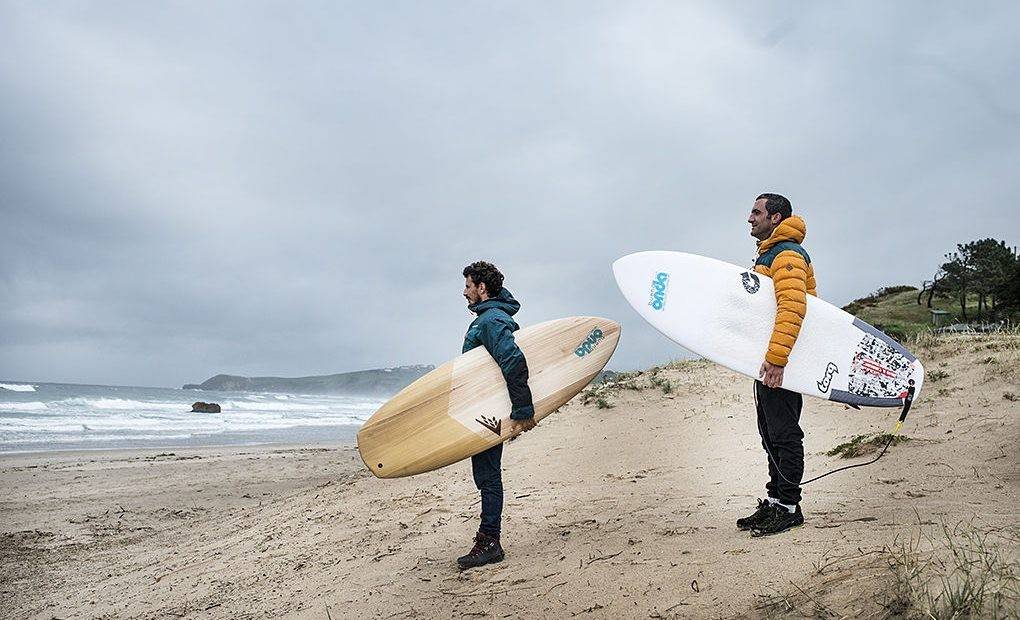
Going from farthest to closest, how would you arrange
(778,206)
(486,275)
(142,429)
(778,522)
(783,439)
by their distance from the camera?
1. (142,429)
2. (486,275)
3. (778,206)
4. (783,439)
5. (778,522)

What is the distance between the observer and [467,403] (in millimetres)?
4215

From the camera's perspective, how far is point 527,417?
13.0ft

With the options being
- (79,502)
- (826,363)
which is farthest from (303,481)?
(826,363)

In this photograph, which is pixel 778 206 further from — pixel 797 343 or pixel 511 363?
pixel 511 363

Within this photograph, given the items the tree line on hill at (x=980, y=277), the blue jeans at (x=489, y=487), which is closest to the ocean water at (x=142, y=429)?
the blue jeans at (x=489, y=487)

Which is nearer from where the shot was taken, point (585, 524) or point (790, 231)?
point (790, 231)

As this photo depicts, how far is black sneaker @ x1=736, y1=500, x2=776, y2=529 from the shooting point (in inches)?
133

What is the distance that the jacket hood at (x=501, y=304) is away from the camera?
404cm

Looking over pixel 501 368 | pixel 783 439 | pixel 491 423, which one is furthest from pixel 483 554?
pixel 783 439

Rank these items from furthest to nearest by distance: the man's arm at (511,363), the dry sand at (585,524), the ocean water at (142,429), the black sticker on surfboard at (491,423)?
the ocean water at (142,429), the black sticker on surfboard at (491,423), the man's arm at (511,363), the dry sand at (585,524)

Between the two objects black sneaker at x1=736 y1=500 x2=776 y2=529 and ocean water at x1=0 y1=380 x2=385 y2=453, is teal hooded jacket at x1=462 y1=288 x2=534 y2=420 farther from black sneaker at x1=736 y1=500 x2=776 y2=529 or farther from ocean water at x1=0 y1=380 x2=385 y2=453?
ocean water at x1=0 y1=380 x2=385 y2=453

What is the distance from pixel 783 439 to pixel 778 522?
0.42 metres

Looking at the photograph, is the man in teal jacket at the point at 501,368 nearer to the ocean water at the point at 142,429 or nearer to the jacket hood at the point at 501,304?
the jacket hood at the point at 501,304

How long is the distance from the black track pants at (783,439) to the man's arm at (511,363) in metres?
1.33
